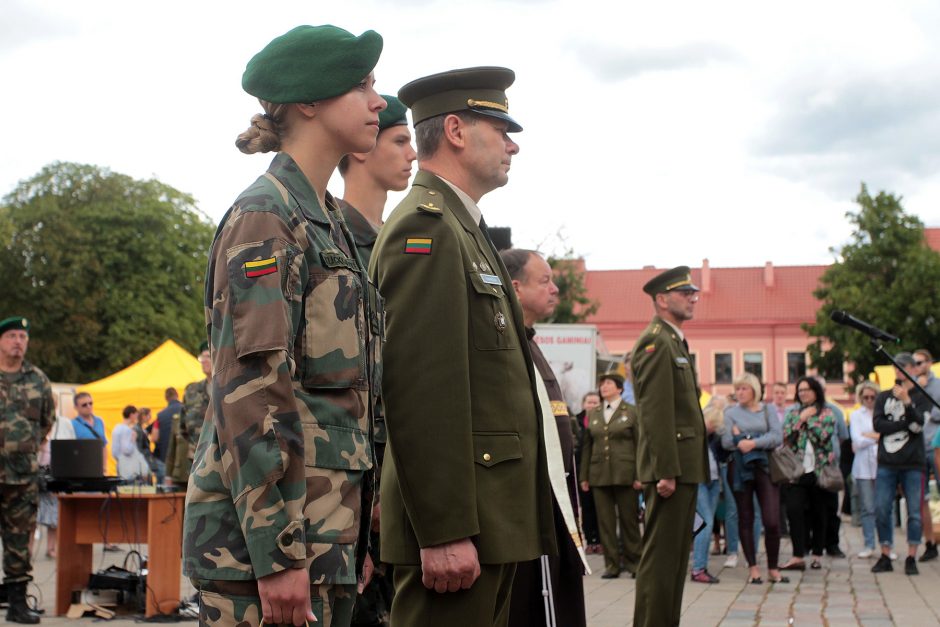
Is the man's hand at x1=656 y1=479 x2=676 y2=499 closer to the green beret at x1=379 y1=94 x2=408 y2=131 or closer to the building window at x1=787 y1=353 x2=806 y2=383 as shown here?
the green beret at x1=379 y1=94 x2=408 y2=131

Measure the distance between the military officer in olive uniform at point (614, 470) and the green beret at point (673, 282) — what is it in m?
6.16

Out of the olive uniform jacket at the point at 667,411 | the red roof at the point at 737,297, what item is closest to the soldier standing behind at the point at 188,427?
the olive uniform jacket at the point at 667,411

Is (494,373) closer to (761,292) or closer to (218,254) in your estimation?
(218,254)

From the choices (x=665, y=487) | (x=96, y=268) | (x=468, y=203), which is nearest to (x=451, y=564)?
(x=468, y=203)

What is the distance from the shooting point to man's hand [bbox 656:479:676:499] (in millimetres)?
7367

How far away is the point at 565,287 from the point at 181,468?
2416cm

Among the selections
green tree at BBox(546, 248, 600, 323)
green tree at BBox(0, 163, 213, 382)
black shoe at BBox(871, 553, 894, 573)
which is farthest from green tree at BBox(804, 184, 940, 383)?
black shoe at BBox(871, 553, 894, 573)

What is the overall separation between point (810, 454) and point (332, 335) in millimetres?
12851

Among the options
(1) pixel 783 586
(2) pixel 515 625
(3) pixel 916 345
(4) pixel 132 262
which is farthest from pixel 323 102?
(3) pixel 916 345

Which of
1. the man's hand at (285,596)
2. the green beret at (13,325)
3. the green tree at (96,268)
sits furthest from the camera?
the green tree at (96,268)

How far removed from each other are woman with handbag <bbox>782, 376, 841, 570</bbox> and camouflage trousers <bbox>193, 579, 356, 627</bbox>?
12402 mm

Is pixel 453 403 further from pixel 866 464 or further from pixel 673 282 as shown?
pixel 866 464

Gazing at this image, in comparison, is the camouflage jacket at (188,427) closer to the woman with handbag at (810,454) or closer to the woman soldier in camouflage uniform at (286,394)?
the woman with handbag at (810,454)

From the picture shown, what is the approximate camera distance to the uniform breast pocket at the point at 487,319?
3.89 m
